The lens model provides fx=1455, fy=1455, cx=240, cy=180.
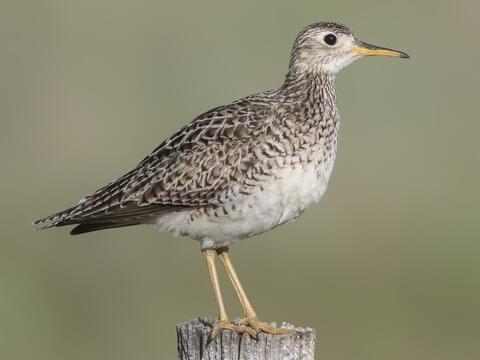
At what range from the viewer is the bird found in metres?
11.7

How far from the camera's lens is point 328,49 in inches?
505

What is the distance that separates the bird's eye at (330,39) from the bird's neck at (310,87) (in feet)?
0.88

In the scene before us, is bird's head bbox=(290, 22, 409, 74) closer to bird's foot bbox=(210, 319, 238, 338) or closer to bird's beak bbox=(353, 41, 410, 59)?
bird's beak bbox=(353, 41, 410, 59)

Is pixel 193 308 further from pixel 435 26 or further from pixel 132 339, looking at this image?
pixel 435 26

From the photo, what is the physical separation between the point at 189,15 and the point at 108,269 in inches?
349

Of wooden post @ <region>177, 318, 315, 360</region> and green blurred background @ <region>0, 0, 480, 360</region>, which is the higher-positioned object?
green blurred background @ <region>0, 0, 480, 360</region>

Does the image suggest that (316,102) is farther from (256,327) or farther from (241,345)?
(241,345)

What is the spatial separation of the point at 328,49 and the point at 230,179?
1746 mm

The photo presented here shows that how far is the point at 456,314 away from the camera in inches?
711

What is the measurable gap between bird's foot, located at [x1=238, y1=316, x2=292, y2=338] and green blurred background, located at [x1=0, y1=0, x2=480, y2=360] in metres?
5.13

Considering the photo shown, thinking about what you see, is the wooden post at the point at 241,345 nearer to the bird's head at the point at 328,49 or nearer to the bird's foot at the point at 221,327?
the bird's foot at the point at 221,327

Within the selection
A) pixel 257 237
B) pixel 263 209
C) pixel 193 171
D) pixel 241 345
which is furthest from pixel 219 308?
pixel 257 237

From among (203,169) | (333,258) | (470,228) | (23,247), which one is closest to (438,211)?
(470,228)

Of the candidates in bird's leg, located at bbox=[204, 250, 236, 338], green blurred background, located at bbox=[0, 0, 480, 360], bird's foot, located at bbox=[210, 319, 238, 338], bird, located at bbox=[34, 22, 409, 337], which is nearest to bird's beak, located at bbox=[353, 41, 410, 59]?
bird, located at bbox=[34, 22, 409, 337]
